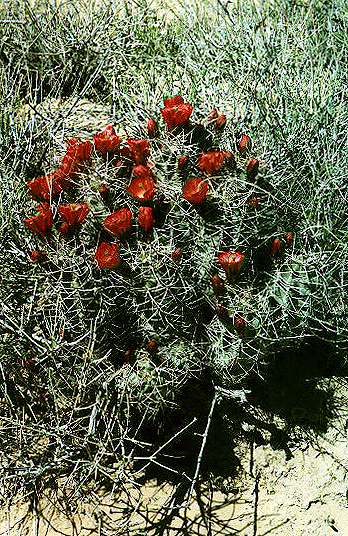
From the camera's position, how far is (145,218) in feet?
7.36

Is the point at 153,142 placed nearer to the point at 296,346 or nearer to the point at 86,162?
the point at 86,162

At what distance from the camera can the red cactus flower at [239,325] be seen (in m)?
2.29

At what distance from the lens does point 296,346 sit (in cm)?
252

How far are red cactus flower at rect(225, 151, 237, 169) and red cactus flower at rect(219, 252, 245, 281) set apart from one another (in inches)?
14.6

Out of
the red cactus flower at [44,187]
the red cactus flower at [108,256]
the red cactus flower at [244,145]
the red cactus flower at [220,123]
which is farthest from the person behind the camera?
the red cactus flower at [220,123]

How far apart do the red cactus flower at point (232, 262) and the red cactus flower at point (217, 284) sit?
4cm

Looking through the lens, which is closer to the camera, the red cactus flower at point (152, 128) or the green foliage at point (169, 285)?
the green foliage at point (169, 285)

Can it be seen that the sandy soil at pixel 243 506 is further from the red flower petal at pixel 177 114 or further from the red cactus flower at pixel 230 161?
the red flower petal at pixel 177 114

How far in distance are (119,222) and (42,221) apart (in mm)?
307

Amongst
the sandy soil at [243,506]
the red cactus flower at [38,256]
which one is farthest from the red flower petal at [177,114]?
the sandy soil at [243,506]

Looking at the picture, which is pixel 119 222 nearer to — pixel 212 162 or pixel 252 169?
pixel 212 162

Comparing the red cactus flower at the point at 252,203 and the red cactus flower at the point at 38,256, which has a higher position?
the red cactus flower at the point at 252,203

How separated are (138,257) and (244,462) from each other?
3.04 ft

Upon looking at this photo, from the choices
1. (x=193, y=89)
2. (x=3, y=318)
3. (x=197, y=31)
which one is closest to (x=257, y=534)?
(x=3, y=318)
